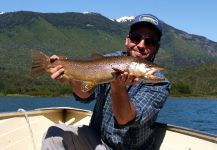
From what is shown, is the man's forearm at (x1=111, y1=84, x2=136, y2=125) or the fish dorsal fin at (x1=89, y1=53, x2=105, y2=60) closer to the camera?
the man's forearm at (x1=111, y1=84, x2=136, y2=125)

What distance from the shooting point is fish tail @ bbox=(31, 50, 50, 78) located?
5211mm

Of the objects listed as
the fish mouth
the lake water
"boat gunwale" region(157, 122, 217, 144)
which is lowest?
the lake water

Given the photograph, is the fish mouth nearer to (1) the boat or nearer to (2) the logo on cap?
(2) the logo on cap

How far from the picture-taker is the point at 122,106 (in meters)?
4.73

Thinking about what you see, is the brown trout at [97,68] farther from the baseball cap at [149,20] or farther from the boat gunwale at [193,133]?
the boat gunwale at [193,133]

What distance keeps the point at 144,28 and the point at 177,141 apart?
1.78 m

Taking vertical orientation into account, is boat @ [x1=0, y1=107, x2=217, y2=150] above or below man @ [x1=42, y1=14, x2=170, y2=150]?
below

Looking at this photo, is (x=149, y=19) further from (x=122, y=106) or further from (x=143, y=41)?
(x=122, y=106)

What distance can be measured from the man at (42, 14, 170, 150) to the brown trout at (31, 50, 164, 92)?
10 centimetres

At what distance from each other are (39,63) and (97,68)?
71 cm

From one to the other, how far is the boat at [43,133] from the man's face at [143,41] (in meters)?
1.38

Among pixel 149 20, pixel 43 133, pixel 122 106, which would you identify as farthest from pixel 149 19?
pixel 43 133

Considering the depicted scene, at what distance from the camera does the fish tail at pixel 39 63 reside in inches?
205

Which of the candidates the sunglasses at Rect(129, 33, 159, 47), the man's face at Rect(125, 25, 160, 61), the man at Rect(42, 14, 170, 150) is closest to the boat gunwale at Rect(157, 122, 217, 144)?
the man at Rect(42, 14, 170, 150)
